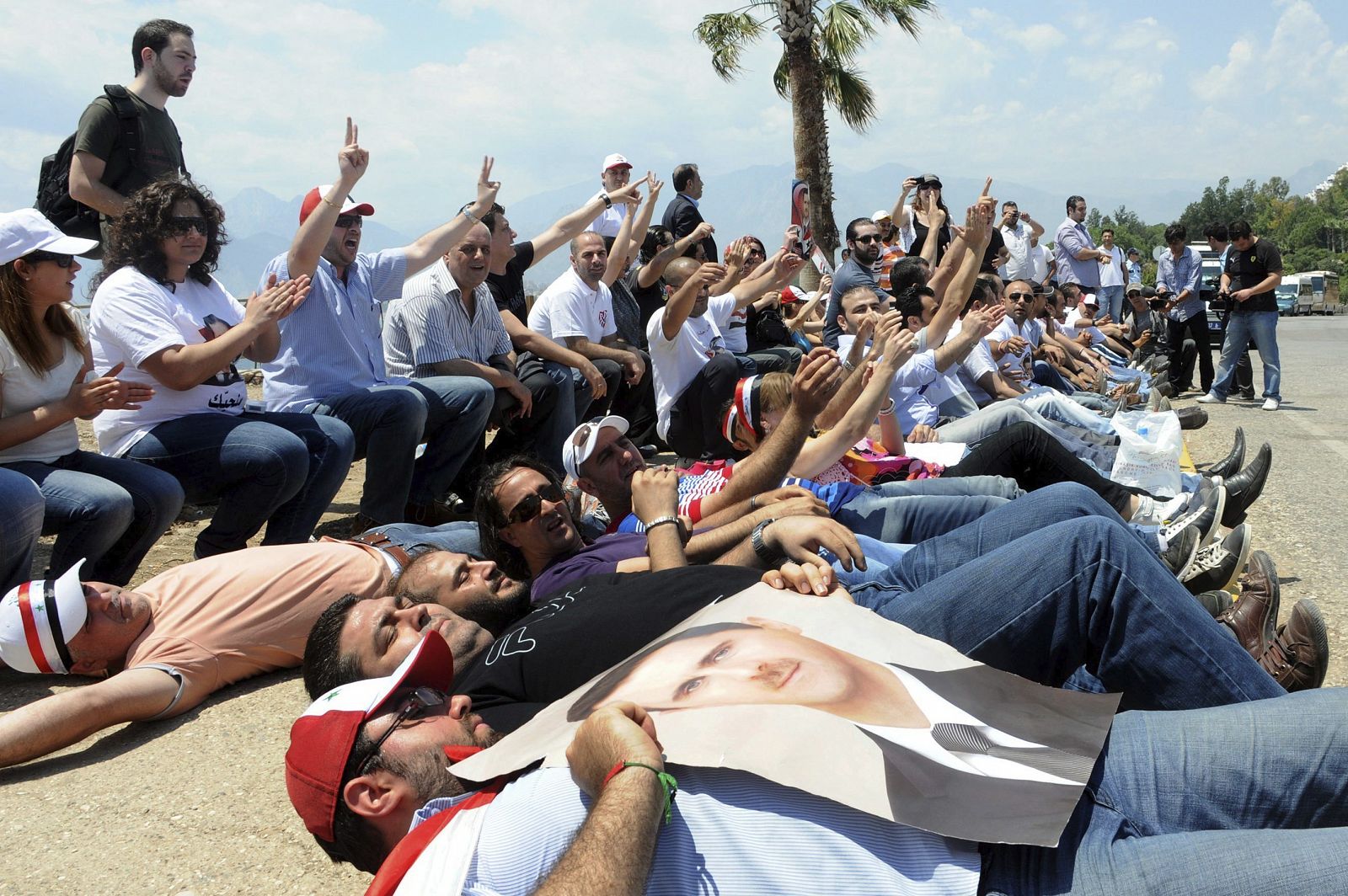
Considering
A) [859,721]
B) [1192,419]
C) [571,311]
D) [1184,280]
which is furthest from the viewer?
[1184,280]

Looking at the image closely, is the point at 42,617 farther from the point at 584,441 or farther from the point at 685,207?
the point at 685,207

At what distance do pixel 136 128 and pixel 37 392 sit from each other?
6.86ft

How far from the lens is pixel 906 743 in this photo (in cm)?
173

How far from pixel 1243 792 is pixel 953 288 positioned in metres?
4.76

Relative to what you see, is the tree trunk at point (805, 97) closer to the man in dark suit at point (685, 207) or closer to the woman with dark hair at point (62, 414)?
the man in dark suit at point (685, 207)

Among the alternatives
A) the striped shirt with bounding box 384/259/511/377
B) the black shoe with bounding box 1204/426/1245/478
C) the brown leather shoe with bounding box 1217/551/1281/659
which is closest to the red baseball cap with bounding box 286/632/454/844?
the brown leather shoe with bounding box 1217/551/1281/659

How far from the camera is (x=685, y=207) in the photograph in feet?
31.2

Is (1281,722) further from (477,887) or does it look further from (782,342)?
(782,342)

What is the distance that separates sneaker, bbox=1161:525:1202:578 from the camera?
3.74 meters

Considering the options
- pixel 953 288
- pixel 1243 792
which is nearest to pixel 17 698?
pixel 1243 792

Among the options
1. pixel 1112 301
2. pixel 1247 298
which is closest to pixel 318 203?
pixel 1247 298

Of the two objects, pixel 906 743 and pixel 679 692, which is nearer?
pixel 906 743

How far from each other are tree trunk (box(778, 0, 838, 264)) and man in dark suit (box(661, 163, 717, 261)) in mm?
6150

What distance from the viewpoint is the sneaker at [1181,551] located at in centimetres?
374
